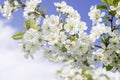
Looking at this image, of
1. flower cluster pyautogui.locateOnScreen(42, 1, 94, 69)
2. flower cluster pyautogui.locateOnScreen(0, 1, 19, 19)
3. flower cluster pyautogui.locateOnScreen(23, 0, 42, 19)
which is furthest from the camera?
flower cluster pyautogui.locateOnScreen(0, 1, 19, 19)

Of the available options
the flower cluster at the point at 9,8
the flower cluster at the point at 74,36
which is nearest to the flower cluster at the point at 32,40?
the flower cluster at the point at 74,36

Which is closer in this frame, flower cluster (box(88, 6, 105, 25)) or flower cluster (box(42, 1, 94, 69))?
flower cluster (box(42, 1, 94, 69))

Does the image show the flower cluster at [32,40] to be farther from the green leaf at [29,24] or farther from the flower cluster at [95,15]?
the flower cluster at [95,15]

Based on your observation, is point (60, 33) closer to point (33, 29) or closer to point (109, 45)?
point (33, 29)

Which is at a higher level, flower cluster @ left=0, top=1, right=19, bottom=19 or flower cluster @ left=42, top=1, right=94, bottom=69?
flower cluster @ left=0, top=1, right=19, bottom=19

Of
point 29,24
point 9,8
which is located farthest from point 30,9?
point 9,8

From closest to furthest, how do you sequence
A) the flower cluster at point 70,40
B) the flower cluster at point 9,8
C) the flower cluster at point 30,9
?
the flower cluster at point 70,40 < the flower cluster at point 30,9 < the flower cluster at point 9,8

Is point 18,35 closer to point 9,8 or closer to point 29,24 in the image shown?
point 29,24

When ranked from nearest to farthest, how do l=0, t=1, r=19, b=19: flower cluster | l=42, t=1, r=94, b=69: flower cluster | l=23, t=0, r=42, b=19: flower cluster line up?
1. l=42, t=1, r=94, b=69: flower cluster
2. l=23, t=0, r=42, b=19: flower cluster
3. l=0, t=1, r=19, b=19: flower cluster

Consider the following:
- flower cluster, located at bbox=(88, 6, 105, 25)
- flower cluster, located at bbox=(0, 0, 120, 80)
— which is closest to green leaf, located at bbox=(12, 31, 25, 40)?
flower cluster, located at bbox=(0, 0, 120, 80)

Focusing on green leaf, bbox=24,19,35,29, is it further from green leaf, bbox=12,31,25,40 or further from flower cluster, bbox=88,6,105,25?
flower cluster, bbox=88,6,105,25

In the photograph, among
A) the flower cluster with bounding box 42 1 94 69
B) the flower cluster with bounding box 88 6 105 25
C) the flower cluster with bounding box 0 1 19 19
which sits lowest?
the flower cluster with bounding box 42 1 94 69
